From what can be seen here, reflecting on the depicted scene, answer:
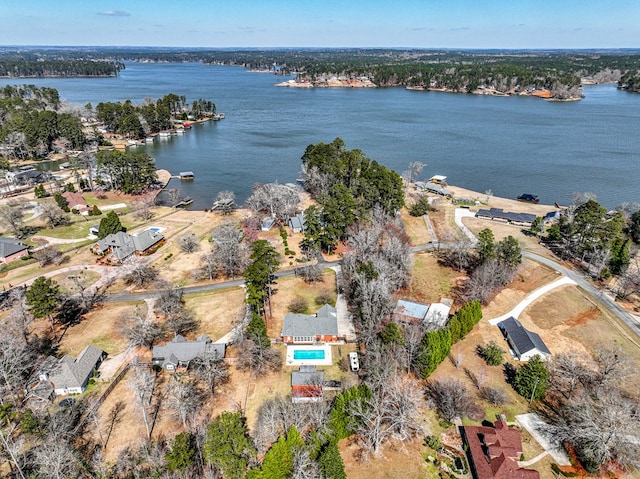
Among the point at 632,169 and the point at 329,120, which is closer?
the point at 632,169

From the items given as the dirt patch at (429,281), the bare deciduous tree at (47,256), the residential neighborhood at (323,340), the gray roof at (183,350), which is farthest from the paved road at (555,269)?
the bare deciduous tree at (47,256)

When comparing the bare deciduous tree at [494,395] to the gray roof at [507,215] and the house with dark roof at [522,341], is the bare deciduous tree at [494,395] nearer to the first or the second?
the house with dark roof at [522,341]

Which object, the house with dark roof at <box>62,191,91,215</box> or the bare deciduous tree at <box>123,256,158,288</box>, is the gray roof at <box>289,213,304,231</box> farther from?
the house with dark roof at <box>62,191,91,215</box>

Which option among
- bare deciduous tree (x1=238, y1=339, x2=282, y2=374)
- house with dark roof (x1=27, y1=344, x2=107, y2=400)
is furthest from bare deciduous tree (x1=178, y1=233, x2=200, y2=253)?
bare deciduous tree (x1=238, y1=339, x2=282, y2=374)

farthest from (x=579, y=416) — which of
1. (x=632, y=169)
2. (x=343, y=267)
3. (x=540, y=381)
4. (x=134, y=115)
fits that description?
(x=134, y=115)

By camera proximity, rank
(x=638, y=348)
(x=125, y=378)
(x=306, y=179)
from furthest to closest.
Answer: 1. (x=306, y=179)
2. (x=638, y=348)
3. (x=125, y=378)

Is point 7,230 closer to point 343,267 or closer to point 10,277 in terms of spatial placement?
point 10,277

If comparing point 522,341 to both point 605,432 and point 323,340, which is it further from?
point 323,340
